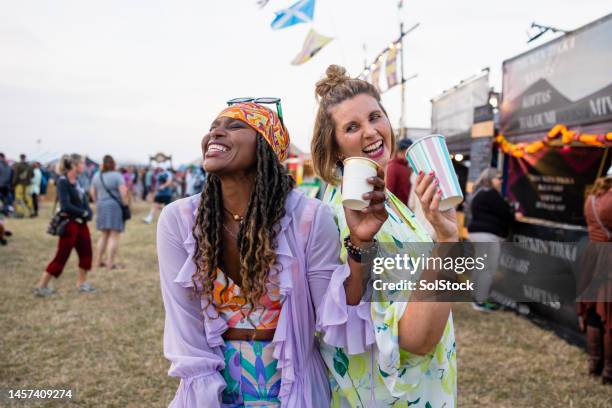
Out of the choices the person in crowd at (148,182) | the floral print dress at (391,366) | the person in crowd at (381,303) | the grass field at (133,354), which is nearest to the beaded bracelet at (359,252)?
the person in crowd at (381,303)

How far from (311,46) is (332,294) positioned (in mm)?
9853

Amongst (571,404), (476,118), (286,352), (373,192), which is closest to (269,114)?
(373,192)

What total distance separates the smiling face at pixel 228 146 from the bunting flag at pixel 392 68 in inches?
484

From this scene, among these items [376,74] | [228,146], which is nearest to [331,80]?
[228,146]

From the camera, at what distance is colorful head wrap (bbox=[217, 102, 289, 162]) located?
1612 mm

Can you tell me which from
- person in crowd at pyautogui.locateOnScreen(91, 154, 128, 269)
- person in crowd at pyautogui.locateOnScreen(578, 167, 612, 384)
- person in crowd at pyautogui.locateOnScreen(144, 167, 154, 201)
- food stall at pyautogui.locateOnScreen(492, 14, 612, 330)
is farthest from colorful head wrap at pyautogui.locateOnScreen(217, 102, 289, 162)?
person in crowd at pyautogui.locateOnScreen(144, 167, 154, 201)

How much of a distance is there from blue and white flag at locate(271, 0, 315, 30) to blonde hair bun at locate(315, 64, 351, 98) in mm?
7592

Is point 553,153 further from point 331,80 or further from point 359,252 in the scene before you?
point 359,252

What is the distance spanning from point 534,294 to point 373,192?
5.50m

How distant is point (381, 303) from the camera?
146 cm

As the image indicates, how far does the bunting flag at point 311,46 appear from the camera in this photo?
10.3 m

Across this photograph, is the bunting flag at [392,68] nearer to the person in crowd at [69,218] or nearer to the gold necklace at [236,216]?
the person in crowd at [69,218]

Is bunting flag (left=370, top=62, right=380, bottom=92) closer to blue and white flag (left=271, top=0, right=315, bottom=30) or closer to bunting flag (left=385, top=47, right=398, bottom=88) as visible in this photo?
→ bunting flag (left=385, top=47, right=398, bottom=88)

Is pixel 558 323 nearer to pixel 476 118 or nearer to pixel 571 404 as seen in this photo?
pixel 571 404
